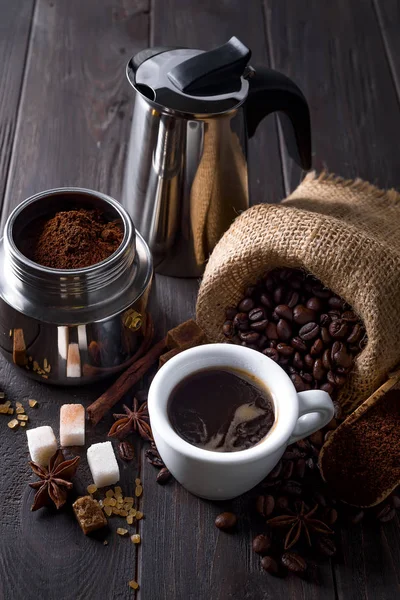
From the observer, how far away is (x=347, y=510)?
112 cm

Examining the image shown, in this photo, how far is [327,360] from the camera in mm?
1166

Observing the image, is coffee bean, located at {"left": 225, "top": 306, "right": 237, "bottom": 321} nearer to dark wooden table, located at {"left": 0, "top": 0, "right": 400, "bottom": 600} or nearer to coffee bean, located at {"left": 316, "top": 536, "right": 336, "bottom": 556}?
dark wooden table, located at {"left": 0, "top": 0, "right": 400, "bottom": 600}

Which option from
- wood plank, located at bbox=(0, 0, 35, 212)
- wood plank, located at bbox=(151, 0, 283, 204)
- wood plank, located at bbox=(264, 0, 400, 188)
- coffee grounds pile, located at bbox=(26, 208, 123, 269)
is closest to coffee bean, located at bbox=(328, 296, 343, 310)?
coffee grounds pile, located at bbox=(26, 208, 123, 269)

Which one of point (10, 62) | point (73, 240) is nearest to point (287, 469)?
point (73, 240)

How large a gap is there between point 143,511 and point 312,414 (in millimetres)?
280

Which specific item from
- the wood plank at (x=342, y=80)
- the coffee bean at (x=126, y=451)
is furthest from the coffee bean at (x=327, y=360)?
the wood plank at (x=342, y=80)

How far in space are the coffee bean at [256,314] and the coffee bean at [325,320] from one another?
9 centimetres

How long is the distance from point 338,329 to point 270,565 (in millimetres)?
355

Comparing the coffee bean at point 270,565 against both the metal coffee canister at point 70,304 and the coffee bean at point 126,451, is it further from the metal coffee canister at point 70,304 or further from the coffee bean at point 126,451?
the metal coffee canister at point 70,304

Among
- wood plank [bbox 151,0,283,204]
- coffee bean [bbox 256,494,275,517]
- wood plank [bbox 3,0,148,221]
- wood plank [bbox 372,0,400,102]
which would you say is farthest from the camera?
wood plank [bbox 372,0,400,102]

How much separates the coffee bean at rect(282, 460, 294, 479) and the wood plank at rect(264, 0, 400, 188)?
650mm

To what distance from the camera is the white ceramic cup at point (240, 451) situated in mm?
995

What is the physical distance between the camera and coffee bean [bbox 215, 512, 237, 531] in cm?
108

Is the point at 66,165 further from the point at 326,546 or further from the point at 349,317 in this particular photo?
the point at 326,546
